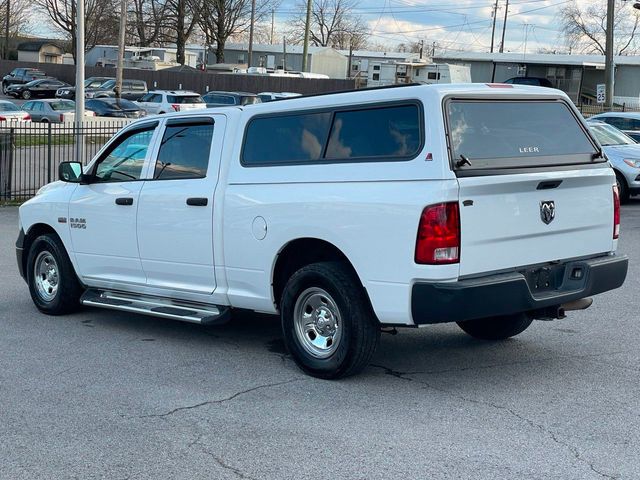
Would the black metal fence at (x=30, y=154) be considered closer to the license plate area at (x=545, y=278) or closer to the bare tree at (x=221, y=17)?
the license plate area at (x=545, y=278)

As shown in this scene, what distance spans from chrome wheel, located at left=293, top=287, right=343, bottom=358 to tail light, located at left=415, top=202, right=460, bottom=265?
919mm

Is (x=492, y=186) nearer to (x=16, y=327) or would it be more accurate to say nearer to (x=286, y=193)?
(x=286, y=193)

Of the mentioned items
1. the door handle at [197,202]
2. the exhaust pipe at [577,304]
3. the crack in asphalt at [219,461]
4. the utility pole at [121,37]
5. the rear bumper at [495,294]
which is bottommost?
the crack in asphalt at [219,461]

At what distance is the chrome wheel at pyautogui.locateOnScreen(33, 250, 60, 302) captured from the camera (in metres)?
9.05

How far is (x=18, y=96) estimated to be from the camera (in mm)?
60188

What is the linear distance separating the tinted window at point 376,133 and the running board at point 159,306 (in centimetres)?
171

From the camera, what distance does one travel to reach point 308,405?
6012 mm

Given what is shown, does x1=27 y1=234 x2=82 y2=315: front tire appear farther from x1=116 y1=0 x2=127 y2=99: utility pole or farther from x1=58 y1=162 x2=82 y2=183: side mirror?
x1=116 y1=0 x2=127 y2=99: utility pole

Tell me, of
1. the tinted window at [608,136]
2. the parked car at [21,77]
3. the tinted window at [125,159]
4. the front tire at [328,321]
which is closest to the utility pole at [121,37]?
the tinted window at [608,136]

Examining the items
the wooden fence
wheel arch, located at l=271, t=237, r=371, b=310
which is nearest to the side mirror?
wheel arch, located at l=271, t=237, r=371, b=310

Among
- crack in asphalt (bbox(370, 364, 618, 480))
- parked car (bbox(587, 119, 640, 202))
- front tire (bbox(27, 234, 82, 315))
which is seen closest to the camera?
crack in asphalt (bbox(370, 364, 618, 480))

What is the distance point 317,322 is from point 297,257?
1.83 feet

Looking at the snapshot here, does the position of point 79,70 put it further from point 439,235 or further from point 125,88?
point 125,88

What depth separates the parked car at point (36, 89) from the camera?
59406mm
